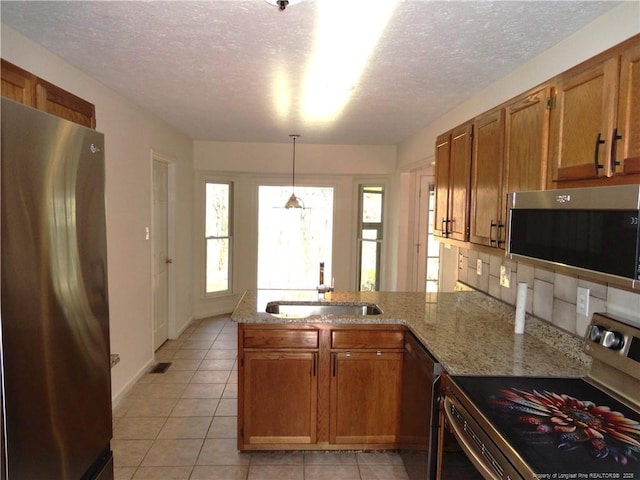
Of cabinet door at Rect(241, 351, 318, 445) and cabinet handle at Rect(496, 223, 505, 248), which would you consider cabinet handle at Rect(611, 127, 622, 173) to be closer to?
cabinet handle at Rect(496, 223, 505, 248)

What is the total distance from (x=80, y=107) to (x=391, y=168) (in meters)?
4.13

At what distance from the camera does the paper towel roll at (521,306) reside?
7.29 ft

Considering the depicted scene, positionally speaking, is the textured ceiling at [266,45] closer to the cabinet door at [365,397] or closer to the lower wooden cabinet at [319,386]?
the lower wooden cabinet at [319,386]

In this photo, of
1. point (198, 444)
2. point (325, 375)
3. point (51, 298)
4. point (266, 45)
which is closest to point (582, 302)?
point (325, 375)

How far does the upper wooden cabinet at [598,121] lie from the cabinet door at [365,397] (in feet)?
4.65

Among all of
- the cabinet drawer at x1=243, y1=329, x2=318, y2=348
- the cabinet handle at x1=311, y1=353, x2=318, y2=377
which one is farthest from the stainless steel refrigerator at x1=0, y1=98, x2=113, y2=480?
the cabinet handle at x1=311, y1=353, x2=318, y2=377

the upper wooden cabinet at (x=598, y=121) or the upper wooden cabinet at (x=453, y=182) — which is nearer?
the upper wooden cabinet at (x=598, y=121)

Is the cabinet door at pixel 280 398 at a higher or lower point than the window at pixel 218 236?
lower

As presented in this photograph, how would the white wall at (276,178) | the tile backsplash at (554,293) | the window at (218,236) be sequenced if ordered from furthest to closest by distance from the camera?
the window at (218,236), the white wall at (276,178), the tile backsplash at (554,293)

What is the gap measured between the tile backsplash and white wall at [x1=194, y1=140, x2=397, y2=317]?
2677 mm

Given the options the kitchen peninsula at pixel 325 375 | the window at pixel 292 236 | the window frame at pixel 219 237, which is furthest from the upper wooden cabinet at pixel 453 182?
the window frame at pixel 219 237

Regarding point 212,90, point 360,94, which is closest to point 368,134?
point 360,94

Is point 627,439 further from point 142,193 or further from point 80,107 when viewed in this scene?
point 142,193

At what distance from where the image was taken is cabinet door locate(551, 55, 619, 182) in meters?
1.42
